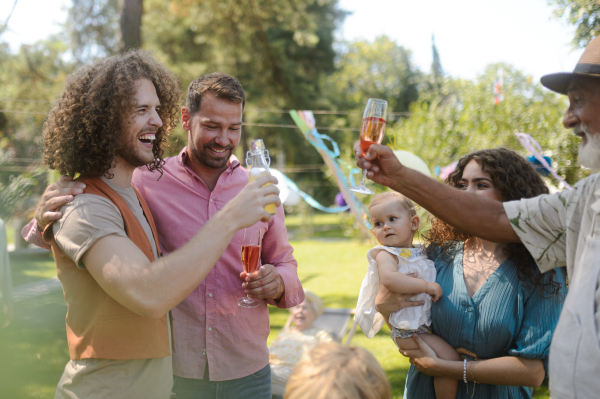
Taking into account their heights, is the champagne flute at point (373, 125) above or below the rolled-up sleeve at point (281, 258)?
above

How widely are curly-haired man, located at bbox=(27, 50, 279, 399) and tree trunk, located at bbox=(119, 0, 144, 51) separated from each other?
6.61m

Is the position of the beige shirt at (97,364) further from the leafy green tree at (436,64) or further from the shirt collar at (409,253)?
the leafy green tree at (436,64)

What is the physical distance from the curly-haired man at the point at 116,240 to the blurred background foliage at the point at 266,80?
1.18 feet

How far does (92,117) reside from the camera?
168 cm

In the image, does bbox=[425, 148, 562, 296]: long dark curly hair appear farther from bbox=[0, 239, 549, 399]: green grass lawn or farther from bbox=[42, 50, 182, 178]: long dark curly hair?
bbox=[0, 239, 549, 399]: green grass lawn

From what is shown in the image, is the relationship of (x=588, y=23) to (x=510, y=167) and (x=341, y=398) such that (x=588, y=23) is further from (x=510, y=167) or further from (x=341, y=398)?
(x=341, y=398)

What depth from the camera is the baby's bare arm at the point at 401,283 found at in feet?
6.79

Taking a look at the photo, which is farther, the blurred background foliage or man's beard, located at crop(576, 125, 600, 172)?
the blurred background foliage

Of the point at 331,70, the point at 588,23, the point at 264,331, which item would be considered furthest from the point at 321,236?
the point at 264,331

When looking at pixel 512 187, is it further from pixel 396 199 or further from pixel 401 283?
pixel 401 283

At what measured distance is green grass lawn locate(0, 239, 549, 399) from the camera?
1358 mm

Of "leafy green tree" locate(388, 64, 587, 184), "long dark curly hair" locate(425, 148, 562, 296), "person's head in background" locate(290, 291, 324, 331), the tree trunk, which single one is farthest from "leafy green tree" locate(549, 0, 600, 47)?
the tree trunk

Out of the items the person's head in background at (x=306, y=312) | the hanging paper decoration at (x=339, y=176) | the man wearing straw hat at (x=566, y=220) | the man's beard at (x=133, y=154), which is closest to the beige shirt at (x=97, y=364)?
the man's beard at (x=133, y=154)

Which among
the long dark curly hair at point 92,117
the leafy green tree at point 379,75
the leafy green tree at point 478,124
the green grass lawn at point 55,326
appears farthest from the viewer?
the leafy green tree at point 379,75
